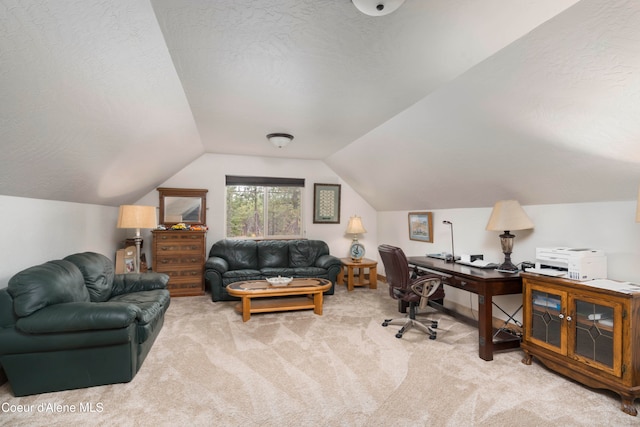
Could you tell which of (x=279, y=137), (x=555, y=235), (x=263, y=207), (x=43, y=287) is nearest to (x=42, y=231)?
(x=43, y=287)

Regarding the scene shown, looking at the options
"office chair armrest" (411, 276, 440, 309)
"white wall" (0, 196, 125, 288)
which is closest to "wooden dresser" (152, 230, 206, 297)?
"white wall" (0, 196, 125, 288)

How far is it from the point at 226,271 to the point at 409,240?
123 inches

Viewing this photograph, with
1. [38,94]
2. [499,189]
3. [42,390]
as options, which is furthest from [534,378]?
[38,94]

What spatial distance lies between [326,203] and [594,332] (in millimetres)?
4679

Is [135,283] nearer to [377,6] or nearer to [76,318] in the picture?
[76,318]

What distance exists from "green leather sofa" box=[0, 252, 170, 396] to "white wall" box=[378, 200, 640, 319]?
3.79 meters

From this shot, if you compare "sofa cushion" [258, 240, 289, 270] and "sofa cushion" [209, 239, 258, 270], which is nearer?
"sofa cushion" [209, 239, 258, 270]

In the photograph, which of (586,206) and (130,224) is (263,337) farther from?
(586,206)

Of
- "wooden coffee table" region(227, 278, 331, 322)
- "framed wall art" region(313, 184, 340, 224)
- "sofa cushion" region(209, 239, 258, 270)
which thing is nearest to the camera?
Answer: "wooden coffee table" region(227, 278, 331, 322)

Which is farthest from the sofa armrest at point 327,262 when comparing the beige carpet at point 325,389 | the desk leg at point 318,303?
the beige carpet at point 325,389

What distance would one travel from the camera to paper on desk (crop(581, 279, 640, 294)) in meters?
2.24

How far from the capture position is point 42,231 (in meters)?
2.99

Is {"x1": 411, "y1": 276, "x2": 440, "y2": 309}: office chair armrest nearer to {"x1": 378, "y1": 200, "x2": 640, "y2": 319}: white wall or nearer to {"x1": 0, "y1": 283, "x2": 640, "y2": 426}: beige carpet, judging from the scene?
→ {"x1": 0, "y1": 283, "x2": 640, "y2": 426}: beige carpet

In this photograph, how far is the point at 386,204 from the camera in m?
6.11
